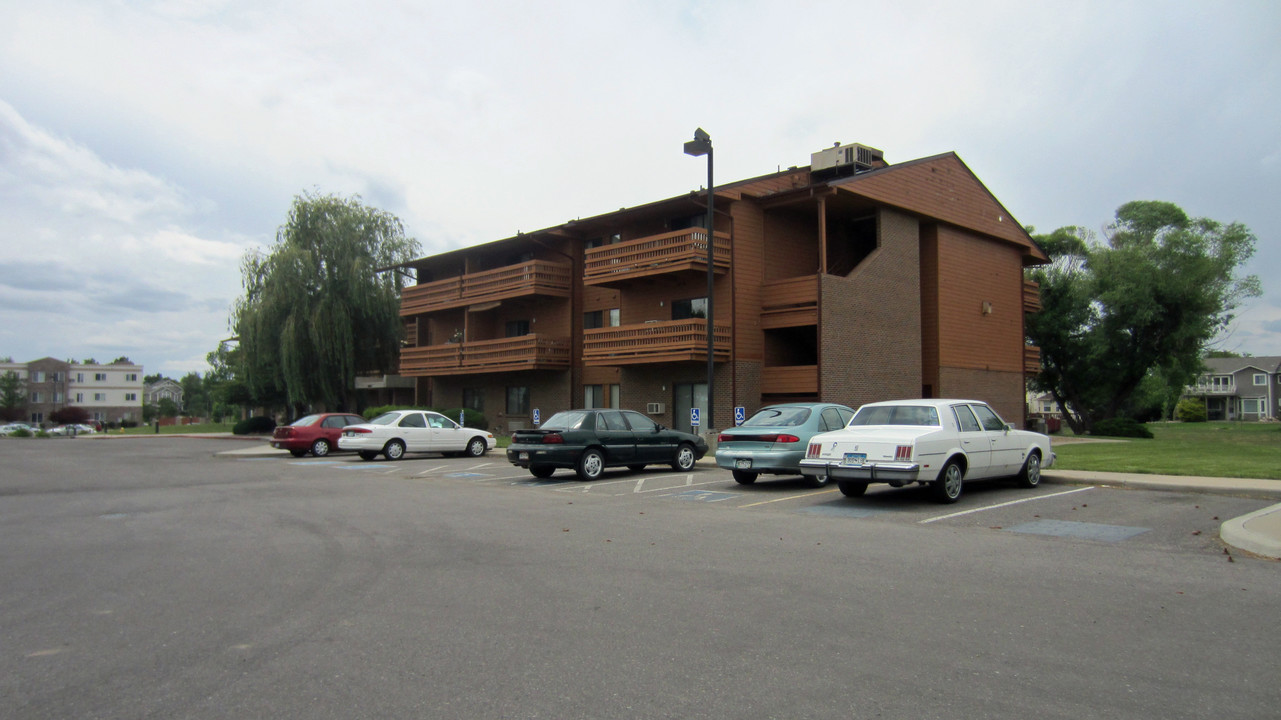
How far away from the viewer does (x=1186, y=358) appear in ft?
143

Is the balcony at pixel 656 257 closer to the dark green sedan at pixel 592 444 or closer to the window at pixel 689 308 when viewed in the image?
the window at pixel 689 308

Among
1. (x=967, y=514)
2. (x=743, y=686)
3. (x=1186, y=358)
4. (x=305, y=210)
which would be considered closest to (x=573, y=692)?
(x=743, y=686)

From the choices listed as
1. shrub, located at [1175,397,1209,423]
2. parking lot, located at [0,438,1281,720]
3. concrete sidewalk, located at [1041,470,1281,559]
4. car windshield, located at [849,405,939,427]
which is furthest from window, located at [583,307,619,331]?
shrub, located at [1175,397,1209,423]

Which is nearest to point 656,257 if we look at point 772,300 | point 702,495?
point 772,300

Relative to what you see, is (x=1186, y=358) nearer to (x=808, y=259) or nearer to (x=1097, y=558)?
(x=808, y=259)

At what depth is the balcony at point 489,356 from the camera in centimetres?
3356

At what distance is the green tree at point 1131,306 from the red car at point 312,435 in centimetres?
3568

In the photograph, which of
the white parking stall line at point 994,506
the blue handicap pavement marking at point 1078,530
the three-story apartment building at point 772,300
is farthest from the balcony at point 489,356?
the blue handicap pavement marking at point 1078,530

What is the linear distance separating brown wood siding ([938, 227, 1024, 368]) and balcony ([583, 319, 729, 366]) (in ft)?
31.8

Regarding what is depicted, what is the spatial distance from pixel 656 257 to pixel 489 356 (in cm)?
1044

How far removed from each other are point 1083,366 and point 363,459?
38.4m

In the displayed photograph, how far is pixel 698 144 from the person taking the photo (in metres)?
20.9

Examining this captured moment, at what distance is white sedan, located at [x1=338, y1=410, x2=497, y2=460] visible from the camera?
2403cm

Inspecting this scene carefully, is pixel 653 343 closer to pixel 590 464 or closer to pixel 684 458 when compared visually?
pixel 684 458
